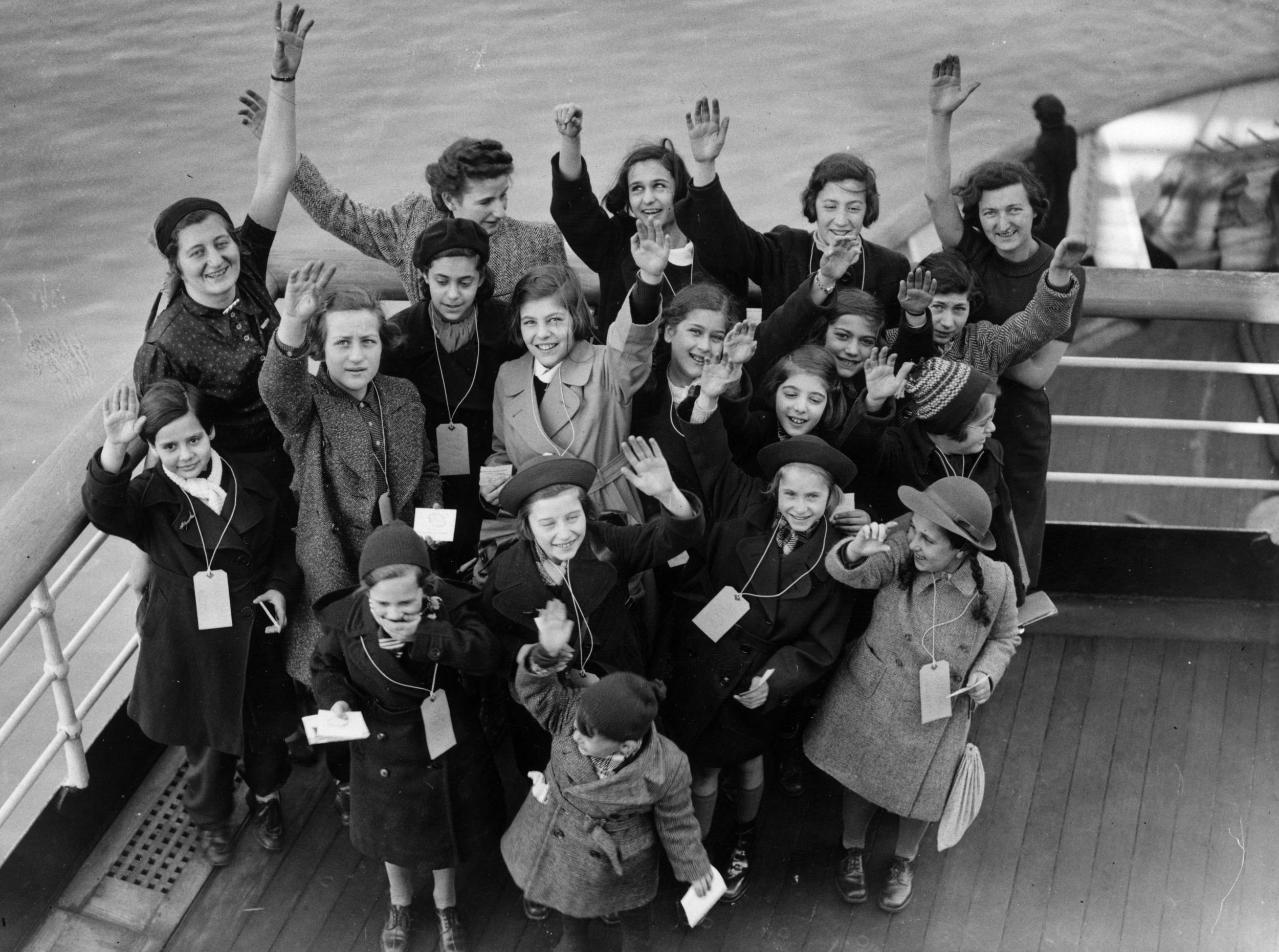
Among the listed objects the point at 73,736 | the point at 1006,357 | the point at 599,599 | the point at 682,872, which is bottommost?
the point at 682,872

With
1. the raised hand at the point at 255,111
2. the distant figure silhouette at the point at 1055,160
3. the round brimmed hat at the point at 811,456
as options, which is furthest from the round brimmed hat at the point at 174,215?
the distant figure silhouette at the point at 1055,160

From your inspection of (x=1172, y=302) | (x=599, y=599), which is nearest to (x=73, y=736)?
(x=599, y=599)

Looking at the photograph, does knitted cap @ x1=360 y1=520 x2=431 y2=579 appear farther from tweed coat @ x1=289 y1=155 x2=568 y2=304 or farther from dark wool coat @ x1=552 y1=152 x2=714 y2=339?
dark wool coat @ x1=552 y1=152 x2=714 y2=339

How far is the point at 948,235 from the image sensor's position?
132 inches

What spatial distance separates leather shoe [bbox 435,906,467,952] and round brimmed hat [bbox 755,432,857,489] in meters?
1.29

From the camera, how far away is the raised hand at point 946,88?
3289mm

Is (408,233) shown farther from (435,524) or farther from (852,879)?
(852,879)

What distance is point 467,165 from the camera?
10.5 ft

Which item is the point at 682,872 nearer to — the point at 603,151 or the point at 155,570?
the point at 155,570

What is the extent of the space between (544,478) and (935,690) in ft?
3.32

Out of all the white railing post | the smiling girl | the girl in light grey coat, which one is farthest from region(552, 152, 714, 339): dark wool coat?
the white railing post

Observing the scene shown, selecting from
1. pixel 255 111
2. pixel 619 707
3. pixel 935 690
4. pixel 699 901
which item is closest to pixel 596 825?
pixel 699 901

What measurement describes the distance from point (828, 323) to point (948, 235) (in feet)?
1.79

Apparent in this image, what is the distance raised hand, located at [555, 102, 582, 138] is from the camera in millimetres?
3381
